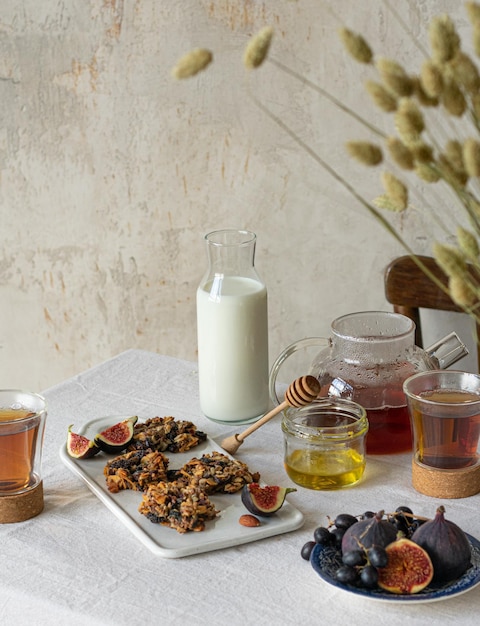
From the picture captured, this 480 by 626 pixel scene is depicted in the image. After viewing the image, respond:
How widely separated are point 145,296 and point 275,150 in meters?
0.63

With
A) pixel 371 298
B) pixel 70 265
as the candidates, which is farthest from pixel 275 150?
pixel 70 265

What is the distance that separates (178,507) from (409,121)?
586mm

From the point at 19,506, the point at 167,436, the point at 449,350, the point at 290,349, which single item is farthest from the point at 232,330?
the point at 19,506

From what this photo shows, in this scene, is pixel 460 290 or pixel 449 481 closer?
pixel 460 290

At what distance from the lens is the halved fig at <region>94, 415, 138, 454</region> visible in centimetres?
124

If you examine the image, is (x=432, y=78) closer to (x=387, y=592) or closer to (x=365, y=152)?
(x=365, y=152)

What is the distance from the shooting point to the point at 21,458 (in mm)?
1104

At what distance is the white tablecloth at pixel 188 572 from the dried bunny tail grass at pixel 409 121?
497mm

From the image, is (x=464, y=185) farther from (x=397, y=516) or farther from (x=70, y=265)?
(x=70, y=265)

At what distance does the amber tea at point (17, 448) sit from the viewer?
1.08m

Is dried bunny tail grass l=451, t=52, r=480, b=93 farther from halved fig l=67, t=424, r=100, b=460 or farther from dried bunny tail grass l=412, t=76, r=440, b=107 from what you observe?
halved fig l=67, t=424, r=100, b=460

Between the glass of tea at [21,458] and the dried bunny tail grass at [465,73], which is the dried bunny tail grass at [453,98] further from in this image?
the glass of tea at [21,458]

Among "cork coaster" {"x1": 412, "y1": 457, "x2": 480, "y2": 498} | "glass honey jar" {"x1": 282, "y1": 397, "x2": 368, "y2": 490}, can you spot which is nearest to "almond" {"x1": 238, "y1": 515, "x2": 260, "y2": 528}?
"glass honey jar" {"x1": 282, "y1": 397, "x2": 368, "y2": 490}

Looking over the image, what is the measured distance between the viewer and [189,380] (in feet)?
5.18
